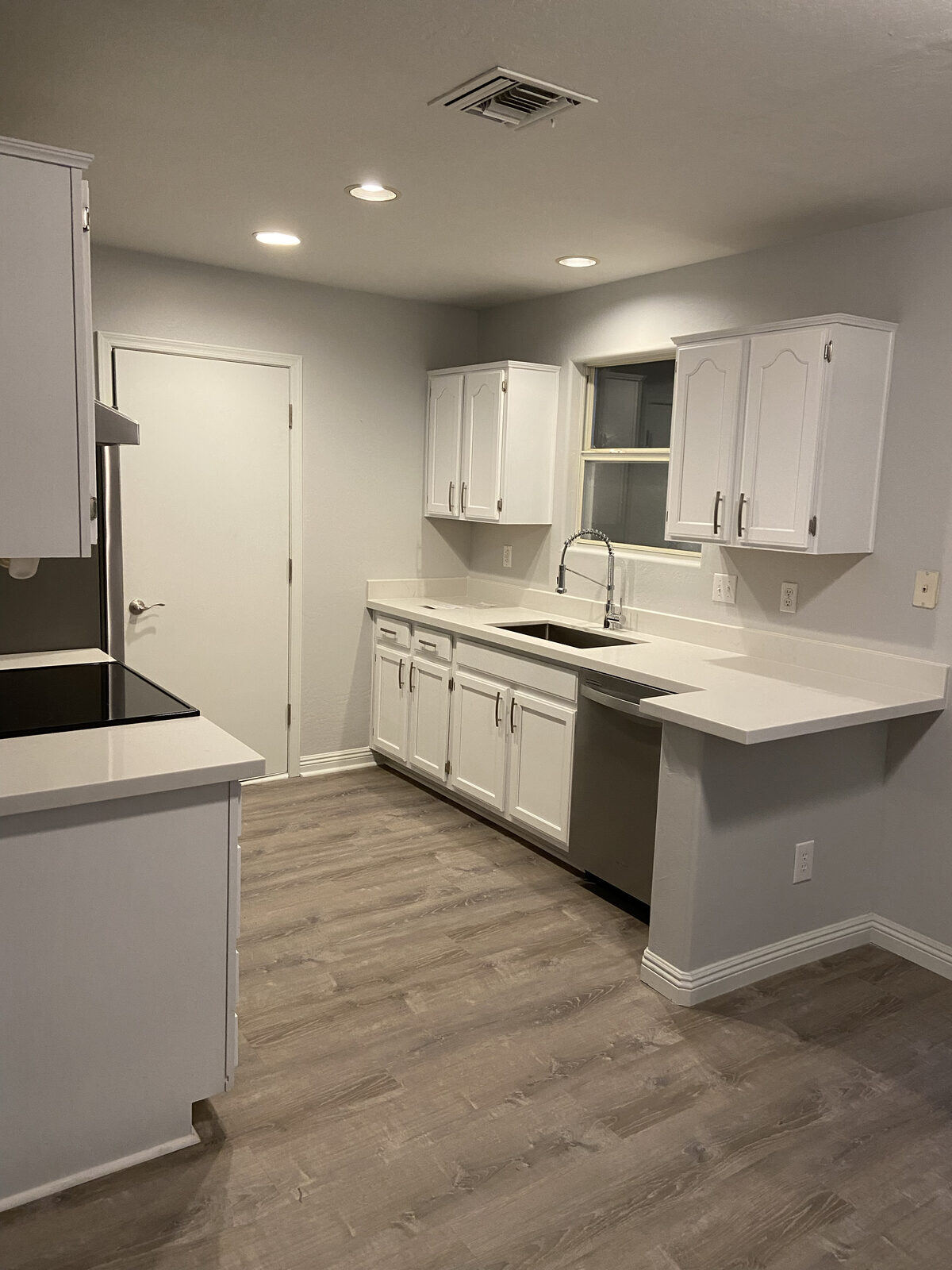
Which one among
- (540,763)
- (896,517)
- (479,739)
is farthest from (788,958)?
(479,739)

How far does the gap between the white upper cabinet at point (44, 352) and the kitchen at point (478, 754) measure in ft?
0.16

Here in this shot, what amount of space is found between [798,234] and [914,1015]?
2541 millimetres

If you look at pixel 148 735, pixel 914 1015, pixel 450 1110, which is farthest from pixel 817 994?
pixel 148 735

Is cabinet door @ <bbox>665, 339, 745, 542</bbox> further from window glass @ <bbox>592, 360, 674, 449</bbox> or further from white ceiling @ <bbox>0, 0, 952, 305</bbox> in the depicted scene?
window glass @ <bbox>592, 360, 674, 449</bbox>

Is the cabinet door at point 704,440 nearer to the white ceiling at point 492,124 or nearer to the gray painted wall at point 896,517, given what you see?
the gray painted wall at point 896,517

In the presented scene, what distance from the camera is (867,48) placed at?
192 centimetres

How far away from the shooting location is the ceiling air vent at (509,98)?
2.14 meters

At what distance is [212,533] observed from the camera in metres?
4.40

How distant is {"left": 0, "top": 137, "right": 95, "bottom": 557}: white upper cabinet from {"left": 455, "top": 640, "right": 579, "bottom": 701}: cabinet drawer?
2.01 m

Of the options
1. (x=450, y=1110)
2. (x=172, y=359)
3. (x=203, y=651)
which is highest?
(x=172, y=359)

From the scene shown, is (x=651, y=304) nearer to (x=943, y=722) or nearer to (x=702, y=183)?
(x=702, y=183)

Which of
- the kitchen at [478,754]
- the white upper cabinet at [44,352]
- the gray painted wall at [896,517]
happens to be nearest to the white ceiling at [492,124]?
the kitchen at [478,754]

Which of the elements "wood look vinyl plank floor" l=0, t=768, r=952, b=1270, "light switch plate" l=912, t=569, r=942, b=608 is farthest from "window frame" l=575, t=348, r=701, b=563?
"wood look vinyl plank floor" l=0, t=768, r=952, b=1270

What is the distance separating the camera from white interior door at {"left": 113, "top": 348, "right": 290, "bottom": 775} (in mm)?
4203
